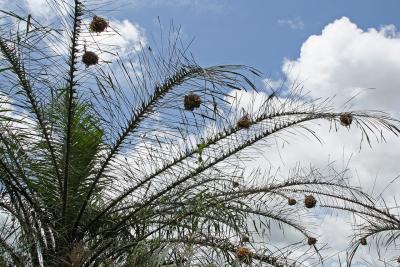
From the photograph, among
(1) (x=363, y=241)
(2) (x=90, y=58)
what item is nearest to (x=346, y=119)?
(2) (x=90, y=58)

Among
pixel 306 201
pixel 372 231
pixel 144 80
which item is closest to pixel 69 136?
pixel 144 80

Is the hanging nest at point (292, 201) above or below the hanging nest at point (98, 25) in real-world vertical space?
above

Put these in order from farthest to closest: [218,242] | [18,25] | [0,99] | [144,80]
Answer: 1. [218,242]
2. [144,80]
3. [0,99]
4. [18,25]

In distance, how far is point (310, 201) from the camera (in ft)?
20.0

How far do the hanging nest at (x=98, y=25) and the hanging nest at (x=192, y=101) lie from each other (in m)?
0.77

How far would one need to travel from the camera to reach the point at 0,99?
3775 millimetres

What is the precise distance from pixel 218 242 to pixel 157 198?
29.4 inches

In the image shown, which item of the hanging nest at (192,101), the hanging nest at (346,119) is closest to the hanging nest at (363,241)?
the hanging nest at (346,119)

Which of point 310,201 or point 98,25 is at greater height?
point 310,201

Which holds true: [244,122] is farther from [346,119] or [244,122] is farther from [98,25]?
[98,25]

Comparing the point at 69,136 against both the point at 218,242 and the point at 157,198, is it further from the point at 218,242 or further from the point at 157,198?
the point at 218,242

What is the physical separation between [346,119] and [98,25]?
6.24 feet

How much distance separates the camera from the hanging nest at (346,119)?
430 cm

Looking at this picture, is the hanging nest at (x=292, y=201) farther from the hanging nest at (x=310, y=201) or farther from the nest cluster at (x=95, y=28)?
the nest cluster at (x=95, y=28)
